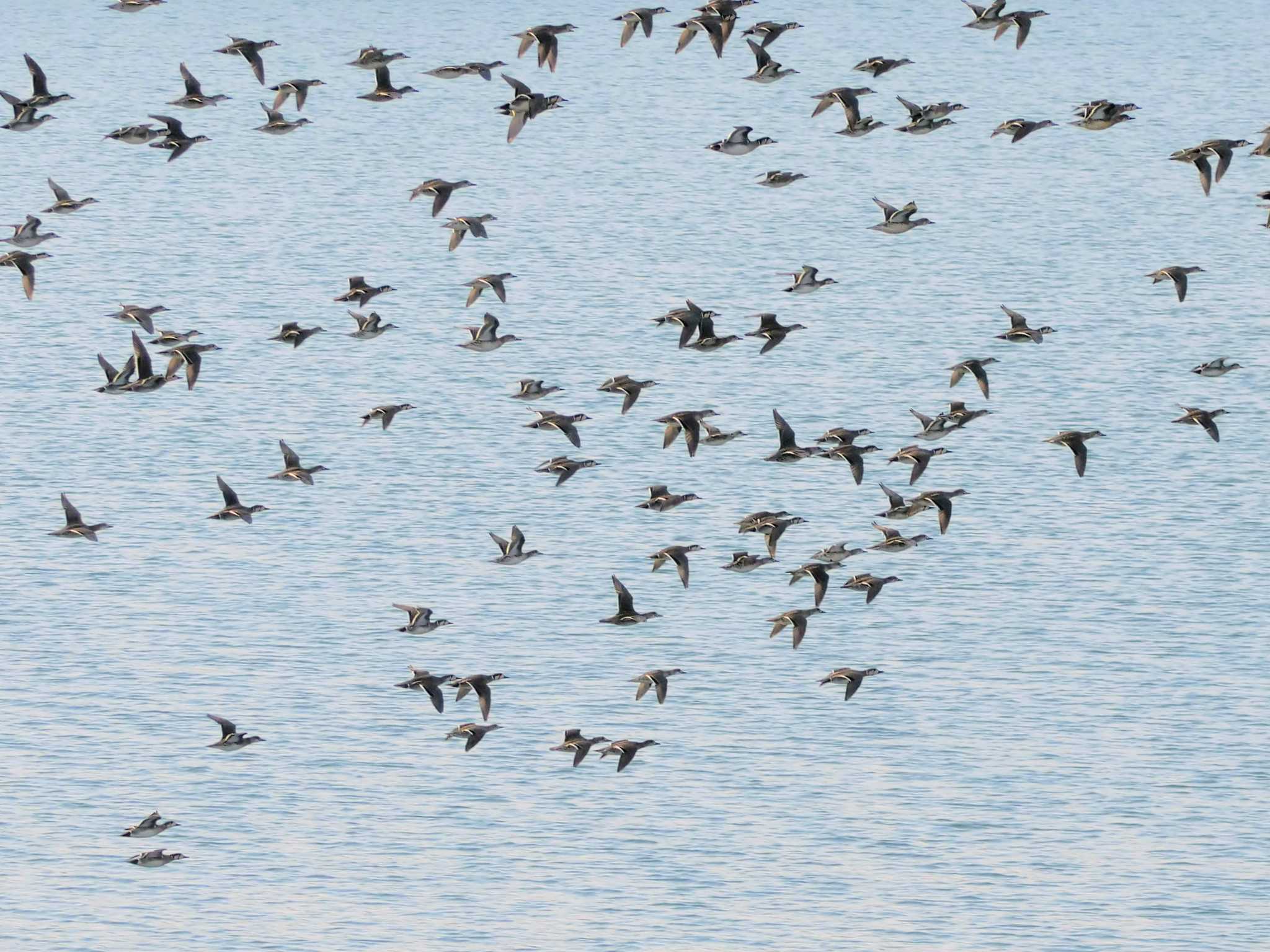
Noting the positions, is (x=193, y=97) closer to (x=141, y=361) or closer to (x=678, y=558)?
(x=141, y=361)

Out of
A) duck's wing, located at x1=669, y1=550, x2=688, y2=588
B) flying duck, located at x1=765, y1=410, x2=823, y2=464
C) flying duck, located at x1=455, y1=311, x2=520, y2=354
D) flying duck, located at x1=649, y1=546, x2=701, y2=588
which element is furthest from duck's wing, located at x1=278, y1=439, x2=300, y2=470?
flying duck, located at x1=765, y1=410, x2=823, y2=464

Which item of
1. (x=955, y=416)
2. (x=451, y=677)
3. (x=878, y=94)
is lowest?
(x=878, y=94)

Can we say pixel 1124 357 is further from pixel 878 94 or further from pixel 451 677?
pixel 878 94

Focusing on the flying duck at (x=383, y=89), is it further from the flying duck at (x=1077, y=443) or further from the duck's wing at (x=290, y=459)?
the flying duck at (x=1077, y=443)

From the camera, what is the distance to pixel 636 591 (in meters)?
88.3

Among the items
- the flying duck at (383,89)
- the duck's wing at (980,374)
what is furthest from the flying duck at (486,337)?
the duck's wing at (980,374)

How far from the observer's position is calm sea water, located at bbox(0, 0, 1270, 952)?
64.6 metres

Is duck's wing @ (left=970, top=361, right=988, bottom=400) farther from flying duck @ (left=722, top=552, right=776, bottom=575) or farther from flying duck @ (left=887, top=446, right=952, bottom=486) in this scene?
flying duck @ (left=722, top=552, right=776, bottom=575)

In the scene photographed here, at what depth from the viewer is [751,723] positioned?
243 ft

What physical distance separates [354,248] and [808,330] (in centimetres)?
3278

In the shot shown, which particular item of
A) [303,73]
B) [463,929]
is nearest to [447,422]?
[463,929]

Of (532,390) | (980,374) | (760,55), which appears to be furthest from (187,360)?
(980,374)

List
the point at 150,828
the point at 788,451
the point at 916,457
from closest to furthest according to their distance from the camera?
the point at 150,828 → the point at 788,451 → the point at 916,457

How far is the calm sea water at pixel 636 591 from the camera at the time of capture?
64.6m
